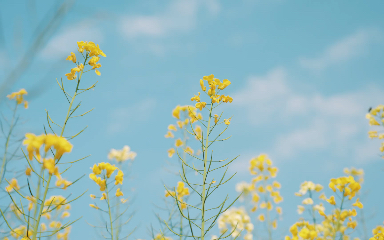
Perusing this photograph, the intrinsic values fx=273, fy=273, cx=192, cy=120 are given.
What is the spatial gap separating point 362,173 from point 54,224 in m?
8.19

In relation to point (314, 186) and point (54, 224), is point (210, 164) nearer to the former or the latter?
point (314, 186)

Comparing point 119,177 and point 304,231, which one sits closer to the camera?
point 119,177

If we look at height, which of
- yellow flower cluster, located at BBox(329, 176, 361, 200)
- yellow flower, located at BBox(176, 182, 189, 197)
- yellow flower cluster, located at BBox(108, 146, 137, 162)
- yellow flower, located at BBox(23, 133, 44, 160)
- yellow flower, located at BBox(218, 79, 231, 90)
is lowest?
yellow flower, located at BBox(23, 133, 44, 160)

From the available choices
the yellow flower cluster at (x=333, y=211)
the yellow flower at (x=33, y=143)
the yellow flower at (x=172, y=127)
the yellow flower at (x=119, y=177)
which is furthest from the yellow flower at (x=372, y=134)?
the yellow flower at (x=33, y=143)

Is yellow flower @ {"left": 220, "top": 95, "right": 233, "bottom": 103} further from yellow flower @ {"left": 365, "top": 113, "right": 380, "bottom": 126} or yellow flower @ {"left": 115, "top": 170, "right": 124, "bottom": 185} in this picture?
yellow flower @ {"left": 365, "top": 113, "right": 380, "bottom": 126}

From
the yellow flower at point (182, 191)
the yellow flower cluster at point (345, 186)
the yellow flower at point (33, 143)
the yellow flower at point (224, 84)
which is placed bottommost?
the yellow flower at point (33, 143)

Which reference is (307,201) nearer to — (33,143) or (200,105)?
(200,105)

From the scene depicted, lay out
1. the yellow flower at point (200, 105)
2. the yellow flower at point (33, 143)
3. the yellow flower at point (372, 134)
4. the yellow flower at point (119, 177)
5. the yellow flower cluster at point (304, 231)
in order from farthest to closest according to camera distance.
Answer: the yellow flower at point (372, 134), the yellow flower cluster at point (304, 231), the yellow flower at point (119, 177), the yellow flower at point (200, 105), the yellow flower at point (33, 143)

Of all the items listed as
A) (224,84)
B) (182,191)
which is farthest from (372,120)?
(224,84)

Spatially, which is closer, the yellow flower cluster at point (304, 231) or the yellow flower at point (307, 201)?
the yellow flower cluster at point (304, 231)

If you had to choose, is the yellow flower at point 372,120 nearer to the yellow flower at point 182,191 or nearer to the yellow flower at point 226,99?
the yellow flower at point 182,191

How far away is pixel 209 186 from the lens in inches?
90.4

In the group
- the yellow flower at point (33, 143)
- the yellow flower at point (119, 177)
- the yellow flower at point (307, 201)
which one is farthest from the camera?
the yellow flower at point (307, 201)

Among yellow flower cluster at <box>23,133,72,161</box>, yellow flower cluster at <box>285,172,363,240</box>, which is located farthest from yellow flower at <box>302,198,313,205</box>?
yellow flower cluster at <box>23,133,72,161</box>
